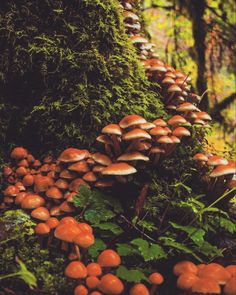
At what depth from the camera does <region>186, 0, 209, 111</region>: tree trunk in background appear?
6148mm

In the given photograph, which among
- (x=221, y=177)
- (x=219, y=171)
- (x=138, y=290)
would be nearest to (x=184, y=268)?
(x=138, y=290)

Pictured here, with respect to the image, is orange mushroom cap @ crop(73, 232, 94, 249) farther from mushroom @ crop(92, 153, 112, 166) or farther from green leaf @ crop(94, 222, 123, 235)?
mushroom @ crop(92, 153, 112, 166)

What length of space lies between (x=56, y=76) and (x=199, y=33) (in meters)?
3.83

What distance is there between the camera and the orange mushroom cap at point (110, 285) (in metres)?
2.12

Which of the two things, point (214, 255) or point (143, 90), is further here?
point (143, 90)

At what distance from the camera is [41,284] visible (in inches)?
93.6

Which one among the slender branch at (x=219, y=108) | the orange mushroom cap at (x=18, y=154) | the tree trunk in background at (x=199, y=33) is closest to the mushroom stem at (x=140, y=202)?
the orange mushroom cap at (x=18, y=154)

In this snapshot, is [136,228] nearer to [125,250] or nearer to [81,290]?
[125,250]

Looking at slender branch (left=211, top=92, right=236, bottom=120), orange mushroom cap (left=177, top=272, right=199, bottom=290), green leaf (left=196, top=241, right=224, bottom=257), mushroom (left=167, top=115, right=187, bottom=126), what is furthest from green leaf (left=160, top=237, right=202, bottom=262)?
slender branch (left=211, top=92, right=236, bottom=120)

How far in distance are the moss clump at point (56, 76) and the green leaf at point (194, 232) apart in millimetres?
1031

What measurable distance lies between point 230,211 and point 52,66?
1966 mm

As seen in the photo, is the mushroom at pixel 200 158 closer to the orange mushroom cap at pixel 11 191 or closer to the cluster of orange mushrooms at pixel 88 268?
the cluster of orange mushrooms at pixel 88 268

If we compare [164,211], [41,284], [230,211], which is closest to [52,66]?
[164,211]

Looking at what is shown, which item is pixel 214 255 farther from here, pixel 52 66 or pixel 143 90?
pixel 52 66
